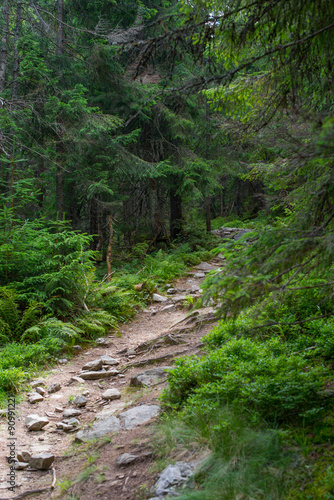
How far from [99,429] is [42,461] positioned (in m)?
0.73

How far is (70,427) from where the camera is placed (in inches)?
178

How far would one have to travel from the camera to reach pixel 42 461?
12.0ft

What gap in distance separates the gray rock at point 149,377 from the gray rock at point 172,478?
7.41 ft

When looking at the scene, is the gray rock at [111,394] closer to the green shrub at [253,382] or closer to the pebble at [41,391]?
the pebble at [41,391]

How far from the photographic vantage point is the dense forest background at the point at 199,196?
2760 millimetres

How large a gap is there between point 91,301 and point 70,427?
4.28m

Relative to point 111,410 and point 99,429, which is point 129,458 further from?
point 111,410

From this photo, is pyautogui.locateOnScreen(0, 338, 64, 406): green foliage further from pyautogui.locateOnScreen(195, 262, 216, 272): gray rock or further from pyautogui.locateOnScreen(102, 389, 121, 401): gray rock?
pyautogui.locateOnScreen(195, 262, 216, 272): gray rock

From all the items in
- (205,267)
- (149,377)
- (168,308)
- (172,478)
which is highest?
(172,478)

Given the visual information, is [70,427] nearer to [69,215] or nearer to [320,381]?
[320,381]

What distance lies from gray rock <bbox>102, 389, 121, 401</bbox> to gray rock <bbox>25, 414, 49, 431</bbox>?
0.92 m

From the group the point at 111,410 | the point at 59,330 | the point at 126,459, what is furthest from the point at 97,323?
the point at 126,459

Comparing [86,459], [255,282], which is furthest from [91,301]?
[255,282]

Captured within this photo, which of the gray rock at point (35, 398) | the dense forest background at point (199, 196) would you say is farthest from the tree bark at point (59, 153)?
the gray rock at point (35, 398)
